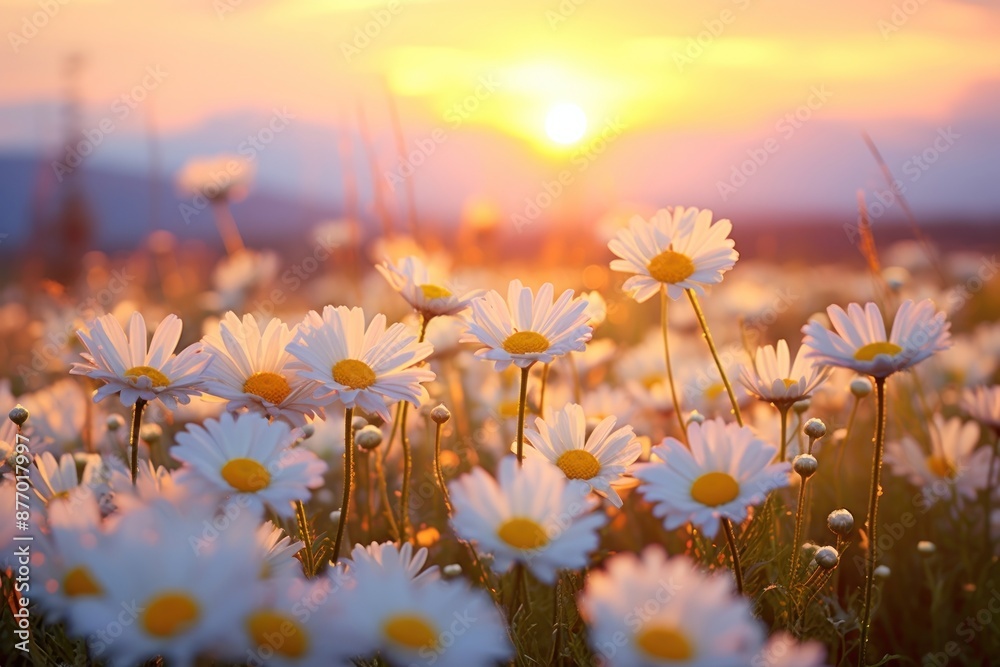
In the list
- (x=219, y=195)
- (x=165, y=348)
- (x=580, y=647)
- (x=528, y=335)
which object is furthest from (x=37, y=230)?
(x=580, y=647)

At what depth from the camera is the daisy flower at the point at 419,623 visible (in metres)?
0.99

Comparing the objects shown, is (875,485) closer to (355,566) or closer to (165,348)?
(355,566)

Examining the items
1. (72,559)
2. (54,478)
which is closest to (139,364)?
(54,478)

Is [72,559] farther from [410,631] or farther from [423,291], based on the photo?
[423,291]

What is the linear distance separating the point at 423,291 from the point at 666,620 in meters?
1.02

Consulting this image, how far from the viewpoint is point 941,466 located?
2322 millimetres

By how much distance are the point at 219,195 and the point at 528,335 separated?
3.08m

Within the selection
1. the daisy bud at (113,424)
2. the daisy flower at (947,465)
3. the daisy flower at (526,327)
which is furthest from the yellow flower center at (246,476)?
the daisy flower at (947,465)

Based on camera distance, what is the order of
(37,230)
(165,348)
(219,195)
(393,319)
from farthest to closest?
1. (393,319)
2. (219,195)
3. (37,230)
4. (165,348)

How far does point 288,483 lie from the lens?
3.87 ft

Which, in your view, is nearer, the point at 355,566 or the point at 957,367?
the point at 355,566

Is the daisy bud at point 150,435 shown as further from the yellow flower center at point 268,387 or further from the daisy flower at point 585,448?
the daisy flower at point 585,448

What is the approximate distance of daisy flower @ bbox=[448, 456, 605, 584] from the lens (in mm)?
1080

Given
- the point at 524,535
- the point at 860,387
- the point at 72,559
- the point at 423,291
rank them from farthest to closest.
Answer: the point at 860,387 → the point at 423,291 → the point at 524,535 → the point at 72,559
